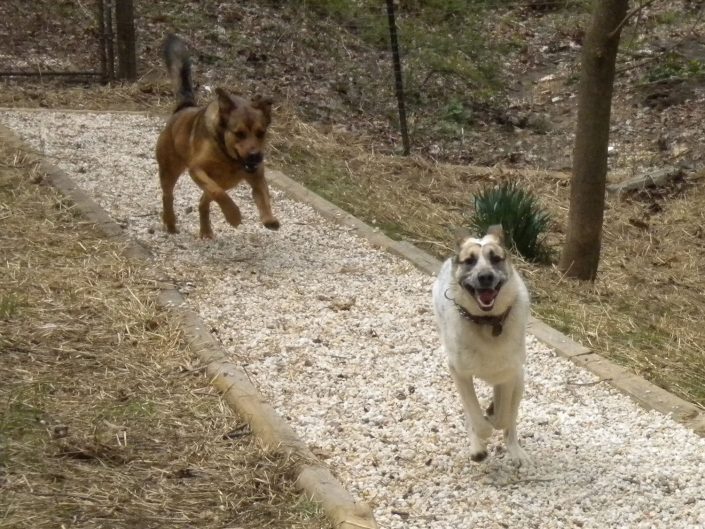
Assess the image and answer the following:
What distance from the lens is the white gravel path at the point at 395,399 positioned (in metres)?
4.68

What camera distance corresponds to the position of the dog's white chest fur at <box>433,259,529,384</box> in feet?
15.4

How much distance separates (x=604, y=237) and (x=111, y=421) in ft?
21.8

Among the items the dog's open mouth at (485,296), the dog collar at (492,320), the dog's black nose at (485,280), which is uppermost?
the dog's black nose at (485,280)

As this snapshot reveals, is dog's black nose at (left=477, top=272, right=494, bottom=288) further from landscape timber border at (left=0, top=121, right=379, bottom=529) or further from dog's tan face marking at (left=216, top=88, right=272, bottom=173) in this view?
dog's tan face marking at (left=216, top=88, right=272, bottom=173)

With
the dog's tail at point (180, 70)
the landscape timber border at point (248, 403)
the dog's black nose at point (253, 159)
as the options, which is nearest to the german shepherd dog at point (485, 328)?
the landscape timber border at point (248, 403)

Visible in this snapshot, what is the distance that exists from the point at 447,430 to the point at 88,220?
4157 millimetres

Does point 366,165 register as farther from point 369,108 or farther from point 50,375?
point 50,375

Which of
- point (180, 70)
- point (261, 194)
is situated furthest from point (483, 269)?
point (180, 70)

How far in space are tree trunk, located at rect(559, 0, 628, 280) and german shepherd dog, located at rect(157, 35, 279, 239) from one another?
2.45 meters

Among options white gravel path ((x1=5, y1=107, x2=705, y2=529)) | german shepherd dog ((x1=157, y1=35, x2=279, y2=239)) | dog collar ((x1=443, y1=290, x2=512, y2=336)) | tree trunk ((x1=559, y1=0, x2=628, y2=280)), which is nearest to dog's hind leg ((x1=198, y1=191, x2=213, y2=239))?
german shepherd dog ((x1=157, y1=35, x2=279, y2=239))

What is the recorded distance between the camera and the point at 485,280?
14.7ft

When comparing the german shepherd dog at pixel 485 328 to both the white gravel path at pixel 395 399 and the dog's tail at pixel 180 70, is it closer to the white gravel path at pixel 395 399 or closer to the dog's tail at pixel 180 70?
the white gravel path at pixel 395 399

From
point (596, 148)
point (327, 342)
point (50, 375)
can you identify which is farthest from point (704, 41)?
point (50, 375)

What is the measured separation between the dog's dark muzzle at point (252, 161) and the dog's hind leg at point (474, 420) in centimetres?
331
